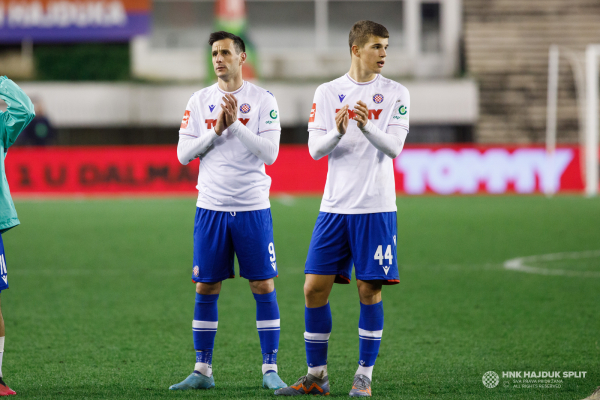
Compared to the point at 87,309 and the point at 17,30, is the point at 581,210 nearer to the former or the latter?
the point at 87,309

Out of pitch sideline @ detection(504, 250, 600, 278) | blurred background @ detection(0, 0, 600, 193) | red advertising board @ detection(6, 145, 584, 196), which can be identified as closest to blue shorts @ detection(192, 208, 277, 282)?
pitch sideline @ detection(504, 250, 600, 278)

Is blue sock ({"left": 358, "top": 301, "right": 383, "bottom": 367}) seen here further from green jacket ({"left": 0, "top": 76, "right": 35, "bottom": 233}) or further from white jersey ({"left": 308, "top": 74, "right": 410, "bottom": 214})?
green jacket ({"left": 0, "top": 76, "right": 35, "bottom": 233})

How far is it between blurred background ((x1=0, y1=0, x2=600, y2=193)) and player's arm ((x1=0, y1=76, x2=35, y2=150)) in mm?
17465

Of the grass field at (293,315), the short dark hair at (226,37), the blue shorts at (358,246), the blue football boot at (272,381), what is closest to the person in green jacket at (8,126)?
the grass field at (293,315)

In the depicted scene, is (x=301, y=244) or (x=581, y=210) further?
(x=581, y=210)

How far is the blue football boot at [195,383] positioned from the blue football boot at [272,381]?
0.96ft

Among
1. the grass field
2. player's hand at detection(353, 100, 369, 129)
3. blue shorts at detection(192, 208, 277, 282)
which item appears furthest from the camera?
the grass field

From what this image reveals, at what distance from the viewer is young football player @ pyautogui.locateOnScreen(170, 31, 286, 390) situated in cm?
420

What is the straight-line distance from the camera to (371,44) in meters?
3.95

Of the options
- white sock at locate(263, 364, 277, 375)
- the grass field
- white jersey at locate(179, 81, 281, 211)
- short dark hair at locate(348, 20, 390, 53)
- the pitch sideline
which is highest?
short dark hair at locate(348, 20, 390, 53)

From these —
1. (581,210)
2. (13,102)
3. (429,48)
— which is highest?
(429,48)

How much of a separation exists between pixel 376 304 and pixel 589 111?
13399 millimetres

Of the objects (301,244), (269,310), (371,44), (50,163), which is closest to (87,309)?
(269,310)

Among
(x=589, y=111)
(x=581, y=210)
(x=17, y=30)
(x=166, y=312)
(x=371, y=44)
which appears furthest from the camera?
(x=17, y=30)
